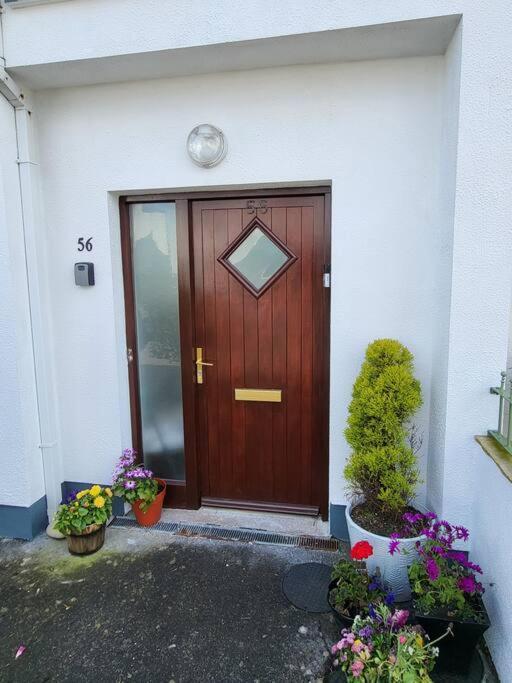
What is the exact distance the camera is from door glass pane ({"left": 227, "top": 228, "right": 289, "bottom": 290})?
310 cm

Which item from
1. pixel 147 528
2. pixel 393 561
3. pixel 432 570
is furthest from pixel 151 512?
pixel 432 570

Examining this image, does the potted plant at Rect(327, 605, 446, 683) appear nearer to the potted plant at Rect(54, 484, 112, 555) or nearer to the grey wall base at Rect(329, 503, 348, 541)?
the grey wall base at Rect(329, 503, 348, 541)

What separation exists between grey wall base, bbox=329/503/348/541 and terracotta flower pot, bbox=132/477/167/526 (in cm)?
129

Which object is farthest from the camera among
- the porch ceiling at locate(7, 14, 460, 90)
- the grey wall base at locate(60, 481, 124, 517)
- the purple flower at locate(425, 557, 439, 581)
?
the grey wall base at locate(60, 481, 124, 517)

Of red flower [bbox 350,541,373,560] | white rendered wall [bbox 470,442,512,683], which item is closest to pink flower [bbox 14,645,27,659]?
red flower [bbox 350,541,373,560]

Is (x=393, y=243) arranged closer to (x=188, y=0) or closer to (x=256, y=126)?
(x=256, y=126)

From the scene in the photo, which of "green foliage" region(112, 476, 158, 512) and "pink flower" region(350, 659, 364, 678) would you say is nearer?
"pink flower" region(350, 659, 364, 678)

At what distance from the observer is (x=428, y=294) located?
273cm

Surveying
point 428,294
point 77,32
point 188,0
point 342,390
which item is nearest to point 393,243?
point 428,294

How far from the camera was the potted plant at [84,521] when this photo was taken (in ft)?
9.39

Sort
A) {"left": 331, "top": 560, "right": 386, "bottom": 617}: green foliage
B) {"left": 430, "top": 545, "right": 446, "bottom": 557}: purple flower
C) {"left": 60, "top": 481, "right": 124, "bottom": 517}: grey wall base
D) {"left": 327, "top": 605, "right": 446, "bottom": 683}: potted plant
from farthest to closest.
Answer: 1. {"left": 60, "top": 481, "right": 124, "bottom": 517}: grey wall base
2. {"left": 331, "top": 560, "right": 386, "bottom": 617}: green foliage
3. {"left": 430, "top": 545, "right": 446, "bottom": 557}: purple flower
4. {"left": 327, "top": 605, "right": 446, "bottom": 683}: potted plant

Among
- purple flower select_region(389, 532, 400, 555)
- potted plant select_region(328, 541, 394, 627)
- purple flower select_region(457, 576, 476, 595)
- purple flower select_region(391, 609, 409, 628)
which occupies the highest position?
purple flower select_region(389, 532, 400, 555)

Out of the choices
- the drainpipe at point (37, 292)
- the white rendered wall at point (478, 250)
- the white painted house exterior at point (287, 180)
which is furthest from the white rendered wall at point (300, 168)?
the white rendered wall at point (478, 250)

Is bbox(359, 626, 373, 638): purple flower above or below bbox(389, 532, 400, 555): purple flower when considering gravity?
below
